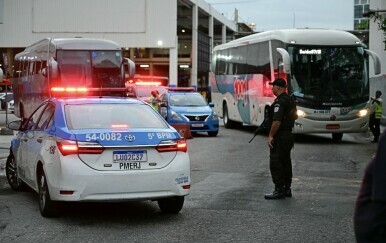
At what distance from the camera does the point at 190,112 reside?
856 inches

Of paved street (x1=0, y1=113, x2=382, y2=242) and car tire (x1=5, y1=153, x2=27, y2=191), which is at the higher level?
car tire (x1=5, y1=153, x2=27, y2=191)

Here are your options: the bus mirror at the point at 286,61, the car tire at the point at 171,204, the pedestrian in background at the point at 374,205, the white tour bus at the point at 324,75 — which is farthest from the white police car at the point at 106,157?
the white tour bus at the point at 324,75

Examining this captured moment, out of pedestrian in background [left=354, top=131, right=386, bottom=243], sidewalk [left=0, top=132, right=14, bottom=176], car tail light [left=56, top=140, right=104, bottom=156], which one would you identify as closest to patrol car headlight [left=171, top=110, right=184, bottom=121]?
sidewalk [left=0, top=132, right=14, bottom=176]

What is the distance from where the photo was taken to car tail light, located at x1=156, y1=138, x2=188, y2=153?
24.7ft

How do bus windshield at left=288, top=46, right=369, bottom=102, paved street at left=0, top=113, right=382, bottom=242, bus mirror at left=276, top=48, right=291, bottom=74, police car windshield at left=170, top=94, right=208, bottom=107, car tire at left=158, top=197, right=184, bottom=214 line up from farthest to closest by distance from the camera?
police car windshield at left=170, top=94, right=208, bottom=107
bus windshield at left=288, top=46, right=369, bottom=102
bus mirror at left=276, top=48, right=291, bottom=74
car tire at left=158, top=197, right=184, bottom=214
paved street at left=0, top=113, right=382, bottom=242

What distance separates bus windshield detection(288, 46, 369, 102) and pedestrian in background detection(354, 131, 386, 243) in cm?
1664

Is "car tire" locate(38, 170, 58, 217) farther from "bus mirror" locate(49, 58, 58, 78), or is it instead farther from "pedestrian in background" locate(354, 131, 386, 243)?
"bus mirror" locate(49, 58, 58, 78)

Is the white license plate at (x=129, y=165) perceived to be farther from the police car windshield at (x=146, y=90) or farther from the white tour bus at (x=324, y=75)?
the police car windshield at (x=146, y=90)

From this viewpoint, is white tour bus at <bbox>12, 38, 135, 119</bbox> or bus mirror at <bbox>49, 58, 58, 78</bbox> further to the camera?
white tour bus at <bbox>12, 38, 135, 119</bbox>

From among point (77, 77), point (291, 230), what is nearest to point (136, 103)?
point (291, 230)

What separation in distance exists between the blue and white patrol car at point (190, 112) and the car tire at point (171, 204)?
13.2 metres

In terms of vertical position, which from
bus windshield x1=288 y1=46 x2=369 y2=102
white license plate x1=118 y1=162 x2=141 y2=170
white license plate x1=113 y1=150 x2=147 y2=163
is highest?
bus windshield x1=288 y1=46 x2=369 y2=102

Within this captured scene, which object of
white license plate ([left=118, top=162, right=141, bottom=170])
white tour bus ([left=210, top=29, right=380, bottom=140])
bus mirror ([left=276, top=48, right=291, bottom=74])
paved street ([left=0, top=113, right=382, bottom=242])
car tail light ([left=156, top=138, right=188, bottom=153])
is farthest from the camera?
white tour bus ([left=210, top=29, right=380, bottom=140])

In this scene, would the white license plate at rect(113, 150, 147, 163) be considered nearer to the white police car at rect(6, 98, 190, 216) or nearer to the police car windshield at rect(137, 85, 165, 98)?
the white police car at rect(6, 98, 190, 216)
